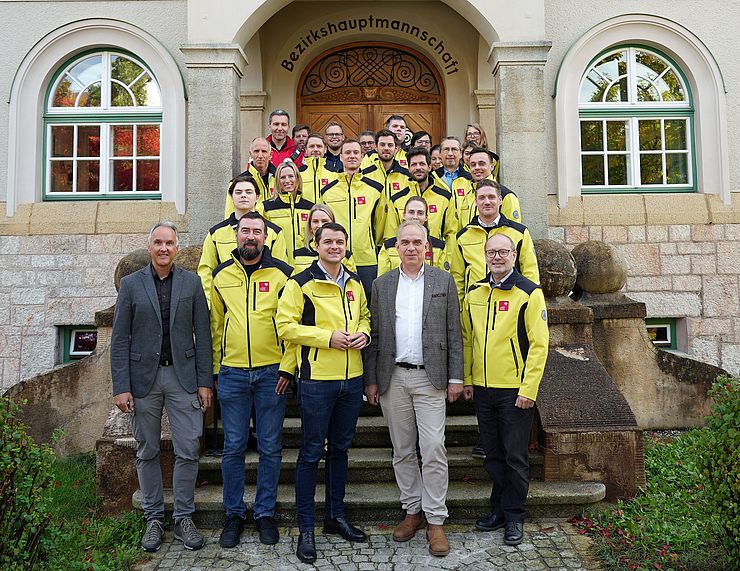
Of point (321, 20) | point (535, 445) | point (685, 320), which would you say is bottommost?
point (535, 445)

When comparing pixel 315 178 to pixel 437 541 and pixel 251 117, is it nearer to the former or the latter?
pixel 437 541

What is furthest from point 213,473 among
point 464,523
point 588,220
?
point 588,220

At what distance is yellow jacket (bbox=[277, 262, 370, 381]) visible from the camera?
4.02 metres

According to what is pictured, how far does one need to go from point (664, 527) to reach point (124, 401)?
11.6 ft

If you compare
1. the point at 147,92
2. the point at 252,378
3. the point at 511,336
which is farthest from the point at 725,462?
the point at 147,92

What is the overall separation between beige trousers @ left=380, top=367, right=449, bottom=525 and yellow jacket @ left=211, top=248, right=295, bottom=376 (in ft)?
2.54

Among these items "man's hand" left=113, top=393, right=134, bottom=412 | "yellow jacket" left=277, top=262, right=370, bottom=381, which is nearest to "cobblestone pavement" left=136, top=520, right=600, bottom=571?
"man's hand" left=113, top=393, right=134, bottom=412

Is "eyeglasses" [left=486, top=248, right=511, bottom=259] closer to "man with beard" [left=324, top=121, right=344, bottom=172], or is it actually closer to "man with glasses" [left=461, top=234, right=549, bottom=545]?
"man with glasses" [left=461, top=234, right=549, bottom=545]

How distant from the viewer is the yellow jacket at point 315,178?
232 inches

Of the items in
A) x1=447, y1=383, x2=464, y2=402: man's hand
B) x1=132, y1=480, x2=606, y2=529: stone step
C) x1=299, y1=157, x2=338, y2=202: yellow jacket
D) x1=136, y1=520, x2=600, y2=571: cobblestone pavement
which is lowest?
x1=136, y1=520, x2=600, y2=571: cobblestone pavement

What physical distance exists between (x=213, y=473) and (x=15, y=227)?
5.46 metres

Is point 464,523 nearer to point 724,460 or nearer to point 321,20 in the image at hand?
point 724,460

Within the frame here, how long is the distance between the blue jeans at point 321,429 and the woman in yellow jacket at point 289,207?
168cm

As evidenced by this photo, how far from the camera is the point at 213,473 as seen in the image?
495cm
